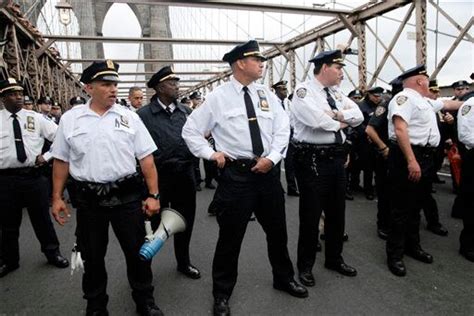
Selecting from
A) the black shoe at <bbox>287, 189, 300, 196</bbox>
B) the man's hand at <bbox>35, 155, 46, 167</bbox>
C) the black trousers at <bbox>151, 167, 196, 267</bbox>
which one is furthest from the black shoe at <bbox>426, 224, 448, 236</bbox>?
the man's hand at <bbox>35, 155, 46, 167</bbox>

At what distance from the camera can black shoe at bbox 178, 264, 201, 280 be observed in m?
2.89

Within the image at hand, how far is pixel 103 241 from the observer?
2225 millimetres

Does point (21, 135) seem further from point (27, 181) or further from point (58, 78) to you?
point (58, 78)

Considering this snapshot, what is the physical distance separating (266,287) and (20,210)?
7.74ft

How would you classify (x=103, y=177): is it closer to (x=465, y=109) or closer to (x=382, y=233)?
(x=382, y=233)

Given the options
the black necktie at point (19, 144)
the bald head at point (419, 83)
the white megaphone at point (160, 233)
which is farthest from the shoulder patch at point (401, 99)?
the black necktie at point (19, 144)

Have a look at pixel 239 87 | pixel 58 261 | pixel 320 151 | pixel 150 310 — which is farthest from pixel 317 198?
pixel 58 261

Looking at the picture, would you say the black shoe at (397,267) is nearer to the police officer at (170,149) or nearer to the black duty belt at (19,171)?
the police officer at (170,149)

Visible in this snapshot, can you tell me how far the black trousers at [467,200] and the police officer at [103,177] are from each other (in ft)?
9.27

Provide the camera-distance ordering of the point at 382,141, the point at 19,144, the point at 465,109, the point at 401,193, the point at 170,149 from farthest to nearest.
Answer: the point at 382,141 < the point at 465,109 < the point at 19,144 < the point at 401,193 < the point at 170,149

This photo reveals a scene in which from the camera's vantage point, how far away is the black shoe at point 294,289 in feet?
8.20

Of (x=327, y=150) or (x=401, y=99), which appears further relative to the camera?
(x=401, y=99)

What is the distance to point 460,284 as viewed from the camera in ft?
8.61

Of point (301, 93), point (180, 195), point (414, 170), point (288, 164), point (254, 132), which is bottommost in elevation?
point (288, 164)
